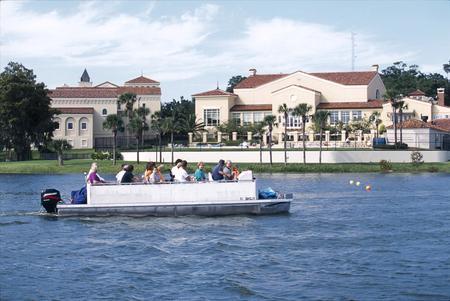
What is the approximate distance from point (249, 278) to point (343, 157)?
66621mm

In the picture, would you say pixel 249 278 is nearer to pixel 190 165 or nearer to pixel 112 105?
pixel 190 165

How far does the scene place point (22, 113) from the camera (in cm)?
10375

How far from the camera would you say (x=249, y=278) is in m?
23.7

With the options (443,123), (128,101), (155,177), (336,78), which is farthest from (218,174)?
(336,78)

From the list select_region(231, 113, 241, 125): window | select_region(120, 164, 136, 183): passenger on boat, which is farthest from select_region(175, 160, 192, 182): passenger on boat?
select_region(231, 113, 241, 125): window

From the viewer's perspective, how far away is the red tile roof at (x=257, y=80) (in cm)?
13200

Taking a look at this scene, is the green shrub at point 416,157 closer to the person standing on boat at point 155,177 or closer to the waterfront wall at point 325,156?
the waterfront wall at point 325,156

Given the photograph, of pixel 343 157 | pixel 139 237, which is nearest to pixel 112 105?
pixel 343 157

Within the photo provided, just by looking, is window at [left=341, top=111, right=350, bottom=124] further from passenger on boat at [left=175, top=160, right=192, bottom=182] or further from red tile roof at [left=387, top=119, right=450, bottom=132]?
passenger on boat at [left=175, top=160, right=192, bottom=182]

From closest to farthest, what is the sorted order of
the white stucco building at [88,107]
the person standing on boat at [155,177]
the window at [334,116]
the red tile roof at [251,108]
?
the person standing on boat at [155,177], the window at [334,116], the red tile roof at [251,108], the white stucco building at [88,107]

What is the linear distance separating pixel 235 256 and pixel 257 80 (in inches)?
4271

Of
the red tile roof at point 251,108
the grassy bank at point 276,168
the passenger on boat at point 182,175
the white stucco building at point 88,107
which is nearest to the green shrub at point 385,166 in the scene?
the grassy bank at point 276,168

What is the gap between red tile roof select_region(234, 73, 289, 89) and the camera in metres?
132

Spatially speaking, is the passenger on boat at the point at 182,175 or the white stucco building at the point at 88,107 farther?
the white stucco building at the point at 88,107
